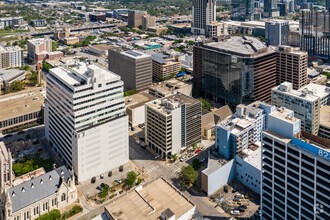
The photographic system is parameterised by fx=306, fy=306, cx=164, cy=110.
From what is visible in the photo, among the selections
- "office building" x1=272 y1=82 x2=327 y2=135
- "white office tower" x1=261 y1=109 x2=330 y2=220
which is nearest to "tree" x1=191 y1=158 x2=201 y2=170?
"white office tower" x1=261 y1=109 x2=330 y2=220

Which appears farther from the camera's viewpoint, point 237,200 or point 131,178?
point 131,178

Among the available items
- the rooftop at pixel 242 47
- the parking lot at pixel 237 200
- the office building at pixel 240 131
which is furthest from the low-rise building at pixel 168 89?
the parking lot at pixel 237 200

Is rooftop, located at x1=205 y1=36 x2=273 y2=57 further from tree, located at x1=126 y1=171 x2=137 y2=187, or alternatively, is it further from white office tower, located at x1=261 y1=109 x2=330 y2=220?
Result: white office tower, located at x1=261 y1=109 x2=330 y2=220

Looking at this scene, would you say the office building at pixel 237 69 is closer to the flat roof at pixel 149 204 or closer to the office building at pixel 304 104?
the office building at pixel 304 104

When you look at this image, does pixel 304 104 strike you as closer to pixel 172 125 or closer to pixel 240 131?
pixel 240 131

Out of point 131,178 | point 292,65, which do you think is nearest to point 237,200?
point 131,178
